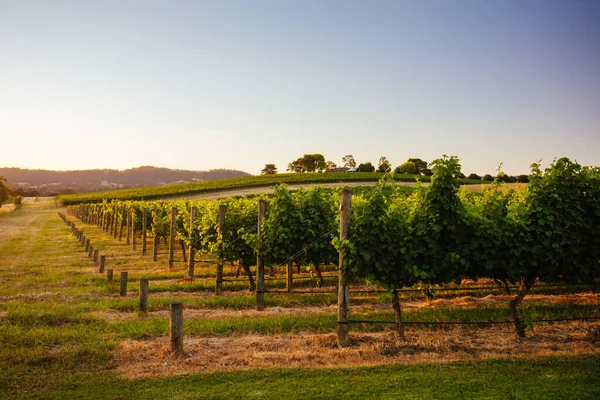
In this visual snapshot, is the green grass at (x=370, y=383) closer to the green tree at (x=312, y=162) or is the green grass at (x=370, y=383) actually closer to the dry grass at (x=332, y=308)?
the dry grass at (x=332, y=308)

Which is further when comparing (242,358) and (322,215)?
(322,215)

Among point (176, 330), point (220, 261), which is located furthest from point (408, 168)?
point (176, 330)

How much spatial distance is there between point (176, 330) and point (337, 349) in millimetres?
3193

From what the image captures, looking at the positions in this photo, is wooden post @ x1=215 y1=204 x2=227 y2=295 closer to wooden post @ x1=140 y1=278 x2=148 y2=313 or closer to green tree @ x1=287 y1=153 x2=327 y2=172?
wooden post @ x1=140 y1=278 x2=148 y2=313

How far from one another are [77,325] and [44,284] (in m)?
6.63

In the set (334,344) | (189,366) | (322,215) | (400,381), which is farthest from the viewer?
(322,215)

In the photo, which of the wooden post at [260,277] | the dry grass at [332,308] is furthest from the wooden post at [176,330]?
the wooden post at [260,277]

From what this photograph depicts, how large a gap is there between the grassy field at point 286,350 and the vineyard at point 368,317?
0.13 feet

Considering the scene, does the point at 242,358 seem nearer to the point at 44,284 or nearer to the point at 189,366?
the point at 189,366

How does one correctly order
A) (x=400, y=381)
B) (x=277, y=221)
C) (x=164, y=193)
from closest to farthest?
(x=400, y=381) → (x=277, y=221) → (x=164, y=193)

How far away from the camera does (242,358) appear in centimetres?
841

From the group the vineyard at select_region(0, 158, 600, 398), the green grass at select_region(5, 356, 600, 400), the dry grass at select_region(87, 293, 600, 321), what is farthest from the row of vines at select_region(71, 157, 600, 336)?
the dry grass at select_region(87, 293, 600, 321)

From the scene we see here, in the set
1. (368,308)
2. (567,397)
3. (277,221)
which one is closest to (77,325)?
(277,221)

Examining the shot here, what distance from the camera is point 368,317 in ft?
37.1
